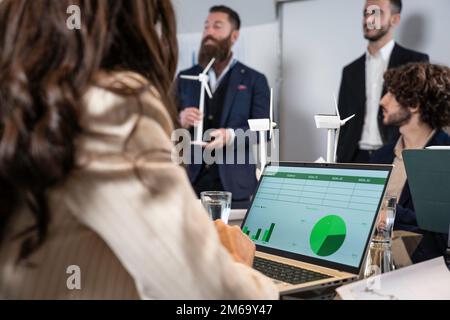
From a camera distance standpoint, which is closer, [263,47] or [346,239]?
[346,239]

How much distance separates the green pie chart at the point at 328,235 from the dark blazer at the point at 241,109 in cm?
181

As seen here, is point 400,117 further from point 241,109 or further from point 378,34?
point 241,109

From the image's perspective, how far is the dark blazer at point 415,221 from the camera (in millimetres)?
1031

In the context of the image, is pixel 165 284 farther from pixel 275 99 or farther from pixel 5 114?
pixel 275 99

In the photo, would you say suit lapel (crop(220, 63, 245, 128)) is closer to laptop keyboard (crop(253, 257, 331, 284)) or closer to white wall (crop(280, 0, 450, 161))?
white wall (crop(280, 0, 450, 161))

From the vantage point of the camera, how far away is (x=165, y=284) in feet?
1.63

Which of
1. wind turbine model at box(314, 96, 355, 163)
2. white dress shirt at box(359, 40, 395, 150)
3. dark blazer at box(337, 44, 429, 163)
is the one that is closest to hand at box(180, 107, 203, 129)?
dark blazer at box(337, 44, 429, 163)

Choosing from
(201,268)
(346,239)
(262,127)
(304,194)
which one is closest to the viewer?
(201,268)

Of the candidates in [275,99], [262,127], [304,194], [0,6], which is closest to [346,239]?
[304,194]

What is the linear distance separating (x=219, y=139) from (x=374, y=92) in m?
0.91

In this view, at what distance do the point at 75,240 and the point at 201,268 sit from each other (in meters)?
0.15

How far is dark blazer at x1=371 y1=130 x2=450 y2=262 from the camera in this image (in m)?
1.03

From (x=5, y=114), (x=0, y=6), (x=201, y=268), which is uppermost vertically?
(x=0, y=6)

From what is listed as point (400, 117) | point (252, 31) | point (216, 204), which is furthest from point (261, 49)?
point (216, 204)
